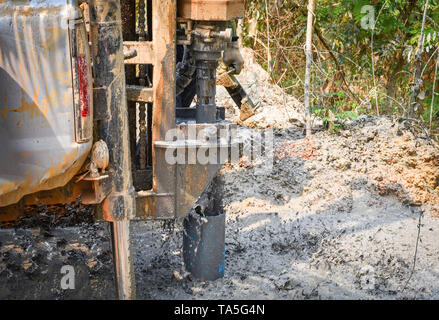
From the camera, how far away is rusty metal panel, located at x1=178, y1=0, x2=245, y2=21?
3.29 m

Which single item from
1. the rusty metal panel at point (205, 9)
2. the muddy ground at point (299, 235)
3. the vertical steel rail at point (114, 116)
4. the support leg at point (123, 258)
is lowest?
the muddy ground at point (299, 235)

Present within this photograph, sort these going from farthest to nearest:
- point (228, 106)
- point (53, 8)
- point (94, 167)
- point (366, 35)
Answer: point (366, 35) → point (228, 106) → point (94, 167) → point (53, 8)

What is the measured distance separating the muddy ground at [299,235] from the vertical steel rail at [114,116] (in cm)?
63

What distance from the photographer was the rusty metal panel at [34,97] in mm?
2691

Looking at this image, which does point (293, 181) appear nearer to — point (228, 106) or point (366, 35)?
point (228, 106)

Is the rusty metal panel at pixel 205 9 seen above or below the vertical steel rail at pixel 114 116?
above

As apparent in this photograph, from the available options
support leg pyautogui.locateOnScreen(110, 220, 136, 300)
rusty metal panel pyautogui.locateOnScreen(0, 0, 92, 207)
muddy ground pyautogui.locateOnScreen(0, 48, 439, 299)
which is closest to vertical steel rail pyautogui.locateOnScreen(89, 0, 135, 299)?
support leg pyautogui.locateOnScreen(110, 220, 136, 300)

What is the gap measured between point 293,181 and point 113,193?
263cm

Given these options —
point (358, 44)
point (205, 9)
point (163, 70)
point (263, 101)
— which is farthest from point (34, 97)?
point (358, 44)

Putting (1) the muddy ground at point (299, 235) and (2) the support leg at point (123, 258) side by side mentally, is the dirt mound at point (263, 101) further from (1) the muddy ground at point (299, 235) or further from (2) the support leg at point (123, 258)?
(2) the support leg at point (123, 258)

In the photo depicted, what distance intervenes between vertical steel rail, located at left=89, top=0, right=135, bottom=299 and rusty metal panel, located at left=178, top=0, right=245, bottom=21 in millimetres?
476

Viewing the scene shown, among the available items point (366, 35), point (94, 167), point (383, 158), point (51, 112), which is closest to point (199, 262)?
point (94, 167)

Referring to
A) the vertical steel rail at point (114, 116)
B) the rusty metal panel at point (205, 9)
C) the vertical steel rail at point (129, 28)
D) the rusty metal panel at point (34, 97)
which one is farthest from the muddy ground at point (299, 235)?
the rusty metal panel at point (205, 9)

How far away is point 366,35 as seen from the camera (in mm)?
7500
